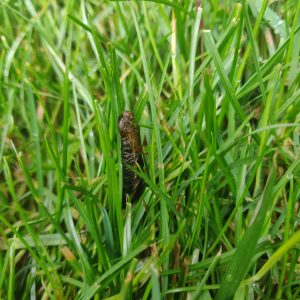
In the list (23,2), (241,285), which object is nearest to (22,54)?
(23,2)

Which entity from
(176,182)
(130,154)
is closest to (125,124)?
(130,154)

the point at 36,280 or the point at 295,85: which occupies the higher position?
the point at 295,85

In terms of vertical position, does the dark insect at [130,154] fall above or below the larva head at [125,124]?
below

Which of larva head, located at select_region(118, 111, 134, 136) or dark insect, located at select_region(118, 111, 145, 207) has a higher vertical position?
larva head, located at select_region(118, 111, 134, 136)

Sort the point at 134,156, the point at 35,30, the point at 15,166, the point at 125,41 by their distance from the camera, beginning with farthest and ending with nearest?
the point at 35,30 → the point at 125,41 → the point at 15,166 → the point at 134,156

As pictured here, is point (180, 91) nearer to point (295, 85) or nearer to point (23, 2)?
point (295, 85)
